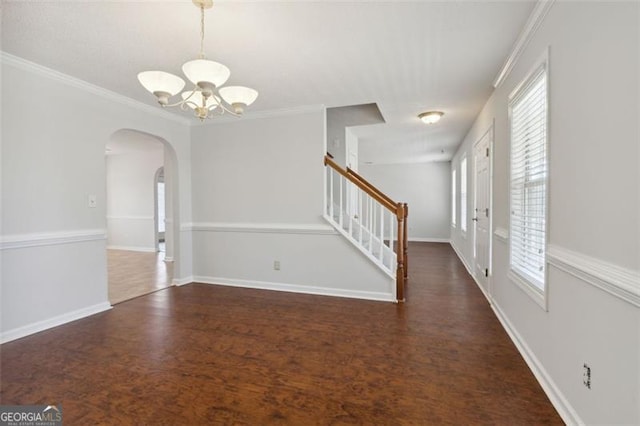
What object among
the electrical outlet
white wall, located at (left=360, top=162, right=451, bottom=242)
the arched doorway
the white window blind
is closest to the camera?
the electrical outlet

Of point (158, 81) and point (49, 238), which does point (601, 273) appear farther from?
point (49, 238)

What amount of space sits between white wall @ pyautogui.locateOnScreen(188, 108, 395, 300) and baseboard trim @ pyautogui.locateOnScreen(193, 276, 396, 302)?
12 millimetres

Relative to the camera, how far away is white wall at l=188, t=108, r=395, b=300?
3.84 metres

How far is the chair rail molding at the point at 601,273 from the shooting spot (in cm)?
112

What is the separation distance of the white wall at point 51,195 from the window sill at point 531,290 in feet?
13.5

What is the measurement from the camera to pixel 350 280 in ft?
12.3

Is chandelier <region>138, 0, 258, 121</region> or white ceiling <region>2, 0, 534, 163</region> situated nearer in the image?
chandelier <region>138, 0, 258, 121</region>

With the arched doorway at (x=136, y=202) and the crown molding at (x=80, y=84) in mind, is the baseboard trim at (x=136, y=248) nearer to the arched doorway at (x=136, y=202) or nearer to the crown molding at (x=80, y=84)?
the arched doorway at (x=136, y=202)

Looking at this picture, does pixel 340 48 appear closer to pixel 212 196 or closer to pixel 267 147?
pixel 267 147

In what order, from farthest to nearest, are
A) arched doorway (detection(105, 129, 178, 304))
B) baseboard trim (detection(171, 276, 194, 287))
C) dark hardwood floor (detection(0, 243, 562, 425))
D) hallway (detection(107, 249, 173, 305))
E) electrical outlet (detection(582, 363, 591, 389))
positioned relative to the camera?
arched doorway (detection(105, 129, 178, 304)) < baseboard trim (detection(171, 276, 194, 287)) < hallway (detection(107, 249, 173, 305)) < dark hardwood floor (detection(0, 243, 562, 425)) < electrical outlet (detection(582, 363, 591, 389))

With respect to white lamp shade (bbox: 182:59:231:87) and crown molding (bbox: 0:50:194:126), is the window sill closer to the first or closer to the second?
white lamp shade (bbox: 182:59:231:87)

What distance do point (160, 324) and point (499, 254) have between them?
11.4 ft

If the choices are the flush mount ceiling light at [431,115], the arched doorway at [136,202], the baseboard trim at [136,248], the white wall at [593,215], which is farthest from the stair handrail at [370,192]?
the baseboard trim at [136,248]

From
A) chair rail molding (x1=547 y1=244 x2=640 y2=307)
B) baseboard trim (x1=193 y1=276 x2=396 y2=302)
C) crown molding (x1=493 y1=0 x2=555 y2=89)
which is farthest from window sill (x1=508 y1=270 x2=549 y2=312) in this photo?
crown molding (x1=493 y1=0 x2=555 y2=89)
